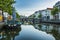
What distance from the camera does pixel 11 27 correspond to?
28.7m

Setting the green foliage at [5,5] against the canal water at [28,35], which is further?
the green foliage at [5,5]

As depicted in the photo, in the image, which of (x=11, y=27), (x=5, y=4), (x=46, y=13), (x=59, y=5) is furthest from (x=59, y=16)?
(x=11, y=27)

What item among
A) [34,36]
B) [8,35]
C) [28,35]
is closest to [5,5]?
[28,35]

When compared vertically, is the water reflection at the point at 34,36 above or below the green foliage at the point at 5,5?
below

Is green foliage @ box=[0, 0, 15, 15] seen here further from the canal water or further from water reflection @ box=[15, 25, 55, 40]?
water reflection @ box=[15, 25, 55, 40]

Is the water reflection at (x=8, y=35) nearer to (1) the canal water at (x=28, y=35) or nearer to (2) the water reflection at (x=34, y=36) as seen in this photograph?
(1) the canal water at (x=28, y=35)

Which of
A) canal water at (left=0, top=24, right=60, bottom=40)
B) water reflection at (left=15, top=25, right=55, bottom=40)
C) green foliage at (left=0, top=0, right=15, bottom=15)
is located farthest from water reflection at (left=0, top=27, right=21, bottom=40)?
green foliage at (left=0, top=0, right=15, bottom=15)

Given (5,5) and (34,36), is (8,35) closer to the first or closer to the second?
(34,36)

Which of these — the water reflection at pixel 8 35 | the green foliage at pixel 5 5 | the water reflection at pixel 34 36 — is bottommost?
the water reflection at pixel 34 36

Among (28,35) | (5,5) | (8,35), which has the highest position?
(5,5)

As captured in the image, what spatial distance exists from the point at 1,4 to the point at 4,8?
182 cm

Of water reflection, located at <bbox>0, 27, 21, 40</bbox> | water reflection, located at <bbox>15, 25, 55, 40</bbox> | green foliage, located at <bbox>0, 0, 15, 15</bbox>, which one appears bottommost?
water reflection, located at <bbox>15, 25, 55, 40</bbox>

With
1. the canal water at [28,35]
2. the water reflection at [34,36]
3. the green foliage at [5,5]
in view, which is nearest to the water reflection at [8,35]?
the canal water at [28,35]

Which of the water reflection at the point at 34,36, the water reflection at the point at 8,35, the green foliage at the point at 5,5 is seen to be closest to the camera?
the water reflection at the point at 8,35
